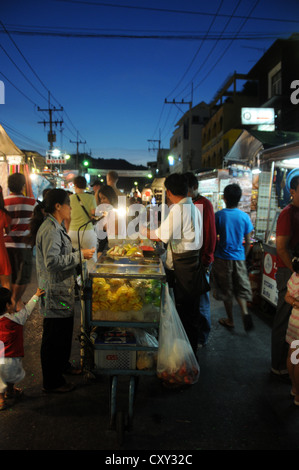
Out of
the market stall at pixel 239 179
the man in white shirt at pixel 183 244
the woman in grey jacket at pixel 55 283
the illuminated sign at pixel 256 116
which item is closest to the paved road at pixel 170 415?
the woman in grey jacket at pixel 55 283

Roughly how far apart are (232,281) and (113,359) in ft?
9.18

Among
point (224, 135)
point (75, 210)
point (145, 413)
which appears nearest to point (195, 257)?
point (145, 413)

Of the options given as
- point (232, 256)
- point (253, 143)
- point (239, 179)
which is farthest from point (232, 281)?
point (239, 179)

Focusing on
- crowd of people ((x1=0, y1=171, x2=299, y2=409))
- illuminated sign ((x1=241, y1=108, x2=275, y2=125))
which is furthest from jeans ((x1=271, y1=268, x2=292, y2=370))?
illuminated sign ((x1=241, y1=108, x2=275, y2=125))

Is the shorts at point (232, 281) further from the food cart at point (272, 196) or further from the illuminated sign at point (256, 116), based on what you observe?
the illuminated sign at point (256, 116)

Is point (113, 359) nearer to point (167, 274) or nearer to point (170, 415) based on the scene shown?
point (170, 415)

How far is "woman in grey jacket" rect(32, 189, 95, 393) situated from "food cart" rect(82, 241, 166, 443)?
1.32ft

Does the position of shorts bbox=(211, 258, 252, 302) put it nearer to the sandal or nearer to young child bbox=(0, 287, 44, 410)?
young child bbox=(0, 287, 44, 410)

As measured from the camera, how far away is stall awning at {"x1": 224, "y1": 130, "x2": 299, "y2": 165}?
6.37m

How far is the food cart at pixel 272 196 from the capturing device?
15.2 ft

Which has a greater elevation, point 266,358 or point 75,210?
point 75,210

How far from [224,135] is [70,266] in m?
23.1

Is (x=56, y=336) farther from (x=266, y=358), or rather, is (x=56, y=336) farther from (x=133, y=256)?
(x=266, y=358)

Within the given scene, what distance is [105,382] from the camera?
338 cm
